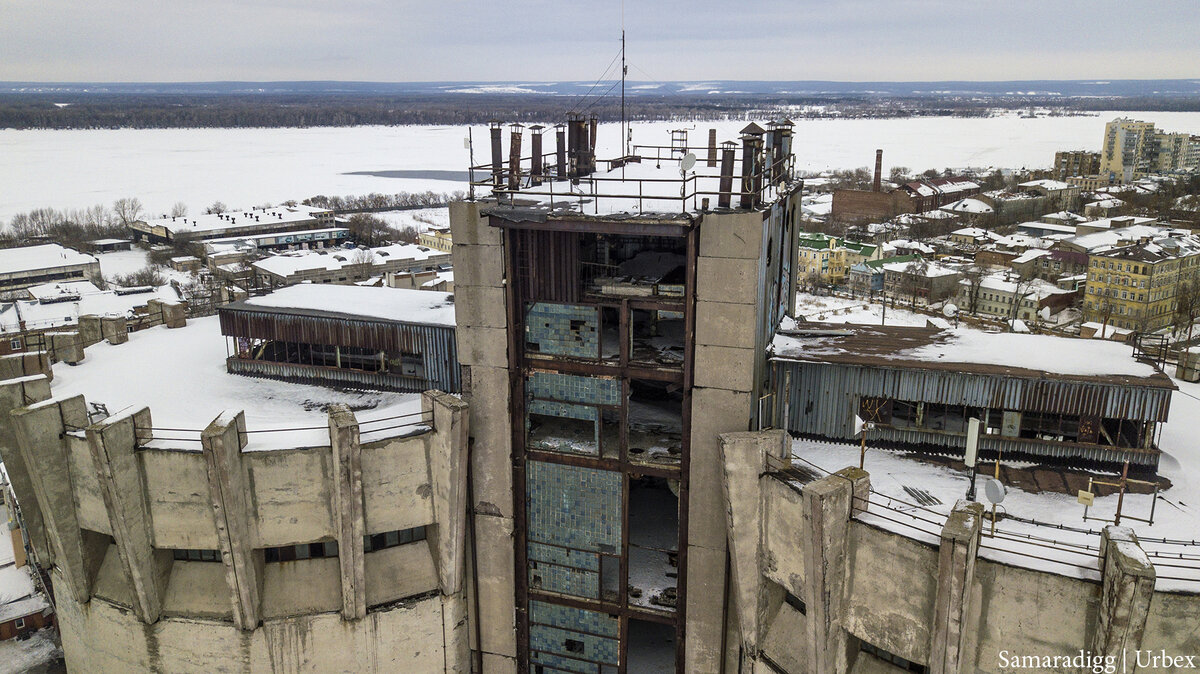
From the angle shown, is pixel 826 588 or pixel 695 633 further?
pixel 695 633

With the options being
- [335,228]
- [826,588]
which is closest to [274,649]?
[826,588]

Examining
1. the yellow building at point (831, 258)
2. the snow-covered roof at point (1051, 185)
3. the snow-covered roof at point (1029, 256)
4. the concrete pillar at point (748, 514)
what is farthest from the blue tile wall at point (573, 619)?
the snow-covered roof at point (1051, 185)

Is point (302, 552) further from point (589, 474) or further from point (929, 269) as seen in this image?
point (929, 269)

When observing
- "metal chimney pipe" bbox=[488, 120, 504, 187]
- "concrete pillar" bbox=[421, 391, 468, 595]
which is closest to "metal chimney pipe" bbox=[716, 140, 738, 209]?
"metal chimney pipe" bbox=[488, 120, 504, 187]

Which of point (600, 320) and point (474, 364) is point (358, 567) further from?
point (600, 320)

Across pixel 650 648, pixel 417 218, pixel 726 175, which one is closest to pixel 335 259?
pixel 417 218

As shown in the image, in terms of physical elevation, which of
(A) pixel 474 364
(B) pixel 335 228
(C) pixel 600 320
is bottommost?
(B) pixel 335 228
